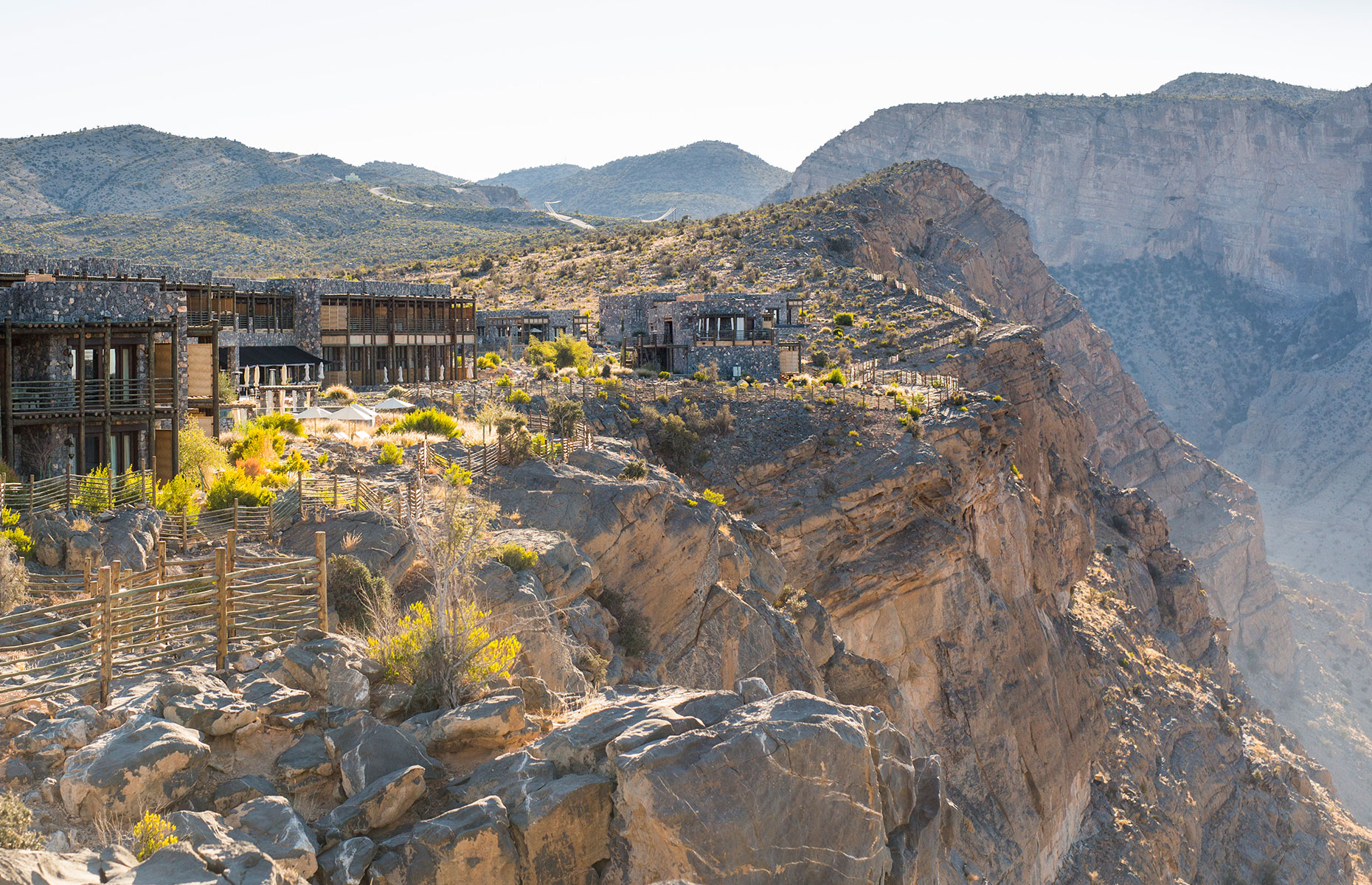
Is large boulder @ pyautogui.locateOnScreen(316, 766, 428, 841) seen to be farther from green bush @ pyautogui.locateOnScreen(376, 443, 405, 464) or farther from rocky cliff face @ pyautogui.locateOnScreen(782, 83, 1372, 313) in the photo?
rocky cliff face @ pyautogui.locateOnScreen(782, 83, 1372, 313)

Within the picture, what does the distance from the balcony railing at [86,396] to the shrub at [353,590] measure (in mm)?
9778

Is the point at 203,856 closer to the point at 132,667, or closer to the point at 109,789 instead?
the point at 109,789

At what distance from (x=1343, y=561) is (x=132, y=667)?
472 feet

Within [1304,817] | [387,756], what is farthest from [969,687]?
[387,756]

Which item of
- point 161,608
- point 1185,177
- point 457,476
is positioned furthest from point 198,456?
point 1185,177

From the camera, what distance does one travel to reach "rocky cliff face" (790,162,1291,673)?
98562mm

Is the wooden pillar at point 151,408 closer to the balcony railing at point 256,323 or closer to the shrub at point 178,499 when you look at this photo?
the shrub at point 178,499

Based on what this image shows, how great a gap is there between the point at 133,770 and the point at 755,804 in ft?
19.6

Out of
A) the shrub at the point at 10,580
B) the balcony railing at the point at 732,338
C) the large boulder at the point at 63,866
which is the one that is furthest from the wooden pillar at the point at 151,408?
the balcony railing at the point at 732,338

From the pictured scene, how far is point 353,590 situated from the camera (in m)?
20.2

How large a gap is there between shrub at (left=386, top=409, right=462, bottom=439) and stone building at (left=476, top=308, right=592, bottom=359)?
3409 centimetres

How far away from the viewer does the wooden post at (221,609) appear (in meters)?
14.8

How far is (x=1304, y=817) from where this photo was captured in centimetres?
5988

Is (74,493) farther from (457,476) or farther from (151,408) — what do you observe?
(457,476)
